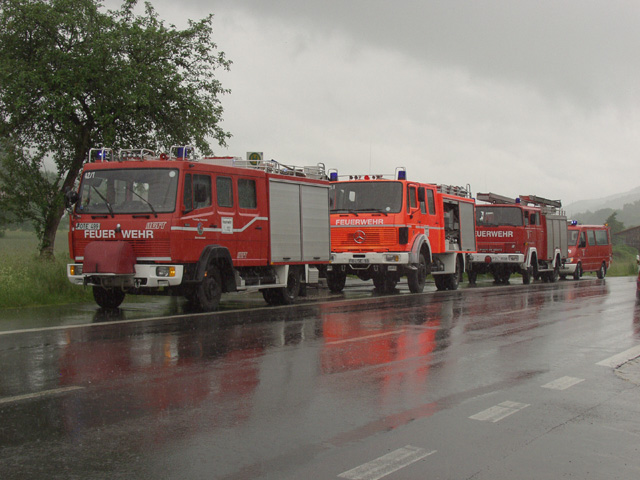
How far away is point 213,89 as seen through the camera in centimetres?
2709

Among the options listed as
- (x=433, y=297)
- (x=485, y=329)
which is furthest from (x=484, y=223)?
(x=485, y=329)

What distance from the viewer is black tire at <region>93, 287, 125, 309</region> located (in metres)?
13.9

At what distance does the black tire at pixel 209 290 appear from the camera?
13.6 m

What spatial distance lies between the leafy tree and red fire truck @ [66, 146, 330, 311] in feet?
33.1

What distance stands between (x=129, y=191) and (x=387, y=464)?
971 cm

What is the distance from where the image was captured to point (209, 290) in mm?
13844

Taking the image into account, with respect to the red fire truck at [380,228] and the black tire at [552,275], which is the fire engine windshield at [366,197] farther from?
the black tire at [552,275]

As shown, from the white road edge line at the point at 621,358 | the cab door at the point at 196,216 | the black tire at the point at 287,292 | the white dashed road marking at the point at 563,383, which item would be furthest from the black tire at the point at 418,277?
the white dashed road marking at the point at 563,383

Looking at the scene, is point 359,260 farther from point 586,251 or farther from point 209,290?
point 586,251

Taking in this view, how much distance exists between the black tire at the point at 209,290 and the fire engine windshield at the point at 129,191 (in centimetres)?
160

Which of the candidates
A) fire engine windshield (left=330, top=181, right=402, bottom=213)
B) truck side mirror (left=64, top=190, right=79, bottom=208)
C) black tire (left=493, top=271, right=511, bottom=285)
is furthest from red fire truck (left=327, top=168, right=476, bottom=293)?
black tire (left=493, top=271, right=511, bottom=285)

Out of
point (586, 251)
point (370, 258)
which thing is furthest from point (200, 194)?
point (586, 251)

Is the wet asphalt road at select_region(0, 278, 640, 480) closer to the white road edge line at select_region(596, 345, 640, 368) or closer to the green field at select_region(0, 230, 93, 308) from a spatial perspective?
the white road edge line at select_region(596, 345, 640, 368)

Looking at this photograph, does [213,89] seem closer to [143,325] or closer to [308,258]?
[308,258]
